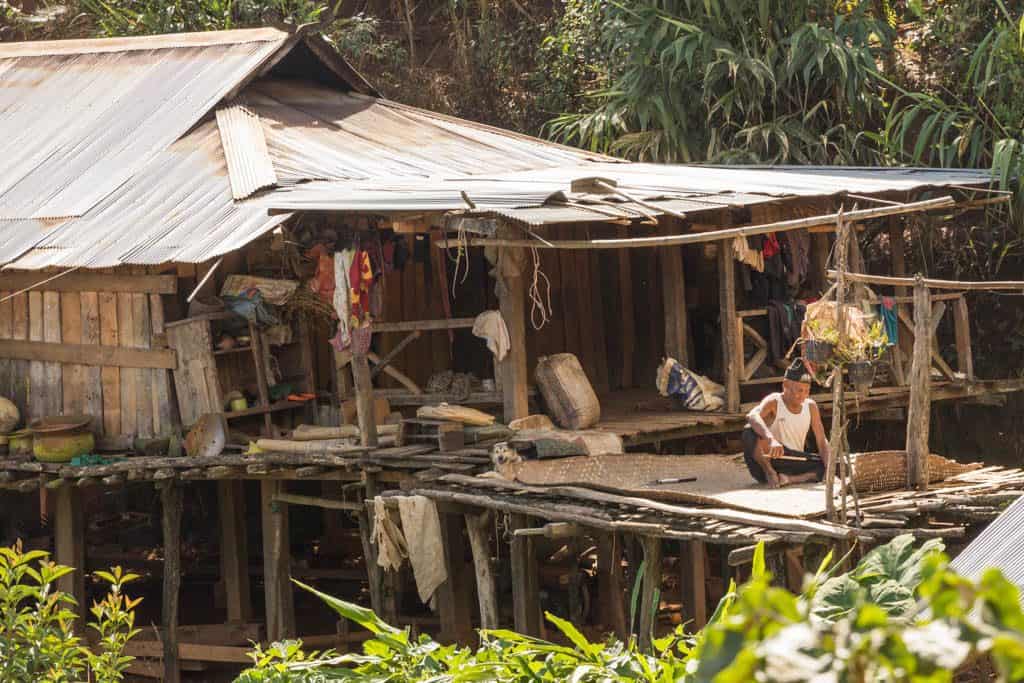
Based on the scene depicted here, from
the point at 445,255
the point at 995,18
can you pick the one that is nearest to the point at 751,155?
the point at 995,18

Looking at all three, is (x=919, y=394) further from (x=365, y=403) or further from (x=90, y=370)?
(x=90, y=370)

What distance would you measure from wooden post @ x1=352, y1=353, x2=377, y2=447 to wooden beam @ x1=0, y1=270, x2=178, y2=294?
188 centimetres

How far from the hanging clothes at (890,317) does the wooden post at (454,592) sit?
4.11 metres

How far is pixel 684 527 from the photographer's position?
31.5ft

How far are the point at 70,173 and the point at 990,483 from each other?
8534 mm

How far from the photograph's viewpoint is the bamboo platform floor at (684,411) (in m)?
12.3

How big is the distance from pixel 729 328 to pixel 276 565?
167 inches

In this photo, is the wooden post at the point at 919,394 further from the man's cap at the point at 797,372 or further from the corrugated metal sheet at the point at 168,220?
the corrugated metal sheet at the point at 168,220

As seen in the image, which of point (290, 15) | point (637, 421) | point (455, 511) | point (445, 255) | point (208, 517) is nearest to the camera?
point (455, 511)

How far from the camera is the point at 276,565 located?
1312 cm

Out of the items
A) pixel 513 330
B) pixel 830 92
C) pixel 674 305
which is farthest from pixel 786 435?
pixel 830 92

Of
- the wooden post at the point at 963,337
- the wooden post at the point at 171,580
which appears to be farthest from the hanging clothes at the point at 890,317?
the wooden post at the point at 171,580

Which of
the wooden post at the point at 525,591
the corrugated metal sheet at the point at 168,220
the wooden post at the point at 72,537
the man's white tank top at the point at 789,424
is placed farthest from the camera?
the wooden post at the point at 72,537

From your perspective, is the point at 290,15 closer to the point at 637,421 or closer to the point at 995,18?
the point at 995,18
